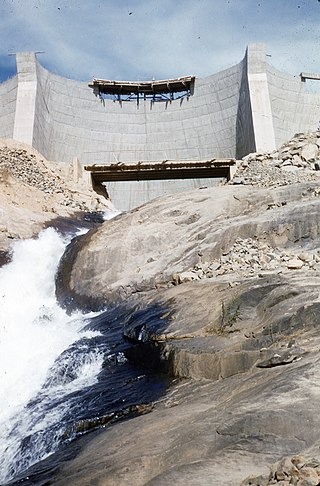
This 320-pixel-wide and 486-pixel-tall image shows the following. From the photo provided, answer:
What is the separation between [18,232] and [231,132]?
18.1m

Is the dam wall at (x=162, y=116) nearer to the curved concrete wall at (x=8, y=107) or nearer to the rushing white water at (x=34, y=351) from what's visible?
the curved concrete wall at (x=8, y=107)

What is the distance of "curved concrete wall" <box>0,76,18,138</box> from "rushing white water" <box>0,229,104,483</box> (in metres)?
13.9

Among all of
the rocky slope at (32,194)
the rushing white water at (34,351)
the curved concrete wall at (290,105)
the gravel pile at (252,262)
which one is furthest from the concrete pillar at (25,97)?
the gravel pile at (252,262)

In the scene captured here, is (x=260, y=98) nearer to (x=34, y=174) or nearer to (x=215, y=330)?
(x=34, y=174)

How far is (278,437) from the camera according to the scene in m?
3.06

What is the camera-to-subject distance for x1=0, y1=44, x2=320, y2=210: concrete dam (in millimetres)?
26375

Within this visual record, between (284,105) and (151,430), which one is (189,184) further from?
(151,430)

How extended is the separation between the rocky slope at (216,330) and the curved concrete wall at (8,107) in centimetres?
1605

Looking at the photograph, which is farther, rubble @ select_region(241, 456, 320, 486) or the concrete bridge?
the concrete bridge

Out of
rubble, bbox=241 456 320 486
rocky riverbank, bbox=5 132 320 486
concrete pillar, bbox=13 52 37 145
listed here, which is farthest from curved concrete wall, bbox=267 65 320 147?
rubble, bbox=241 456 320 486

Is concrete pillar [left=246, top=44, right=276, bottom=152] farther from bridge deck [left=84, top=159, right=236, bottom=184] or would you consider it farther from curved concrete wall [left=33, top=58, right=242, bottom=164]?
bridge deck [left=84, top=159, right=236, bottom=184]

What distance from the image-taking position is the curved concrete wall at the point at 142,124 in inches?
1150

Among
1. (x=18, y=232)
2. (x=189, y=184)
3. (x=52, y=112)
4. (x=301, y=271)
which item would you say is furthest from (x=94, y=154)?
(x=301, y=271)

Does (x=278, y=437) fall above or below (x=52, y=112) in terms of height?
below
